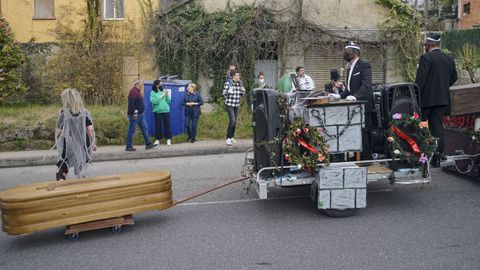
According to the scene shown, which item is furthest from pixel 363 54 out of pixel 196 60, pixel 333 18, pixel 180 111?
pixel 180 111

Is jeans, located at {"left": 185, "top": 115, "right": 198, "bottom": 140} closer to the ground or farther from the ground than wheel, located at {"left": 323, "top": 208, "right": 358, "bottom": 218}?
farther from the ground

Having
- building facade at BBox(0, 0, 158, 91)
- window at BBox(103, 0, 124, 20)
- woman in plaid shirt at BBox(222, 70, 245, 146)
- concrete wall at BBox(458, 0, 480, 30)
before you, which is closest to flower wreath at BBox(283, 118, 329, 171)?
woman in plaid shirt at BBox(222, 70, 245, 146)

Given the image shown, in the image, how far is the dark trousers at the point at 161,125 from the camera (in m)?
13.1

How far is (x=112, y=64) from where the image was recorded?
1742cm

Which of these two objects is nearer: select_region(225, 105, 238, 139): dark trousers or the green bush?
select_region(225, 105, 238, 139): dark trousers

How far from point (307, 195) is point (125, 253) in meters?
2.98

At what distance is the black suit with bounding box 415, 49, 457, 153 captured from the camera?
724 cm

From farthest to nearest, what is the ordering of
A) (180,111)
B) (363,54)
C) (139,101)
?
(363,54) < (180,111) < (139,101)

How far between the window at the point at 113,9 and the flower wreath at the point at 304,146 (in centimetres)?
1427

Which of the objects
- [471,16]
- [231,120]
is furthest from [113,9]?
[471,16]

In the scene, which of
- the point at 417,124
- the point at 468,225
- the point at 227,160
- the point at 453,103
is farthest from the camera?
the point at 227,160

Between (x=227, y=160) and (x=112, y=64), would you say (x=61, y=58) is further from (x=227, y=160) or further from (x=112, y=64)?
(x=227, y=160)

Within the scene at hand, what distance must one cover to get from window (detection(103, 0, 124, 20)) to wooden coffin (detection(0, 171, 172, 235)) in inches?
549

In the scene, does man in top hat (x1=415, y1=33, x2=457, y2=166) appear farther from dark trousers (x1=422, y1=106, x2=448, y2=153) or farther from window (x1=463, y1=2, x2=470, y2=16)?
window (x1=463, y1=2, x2=470, y2=16)
